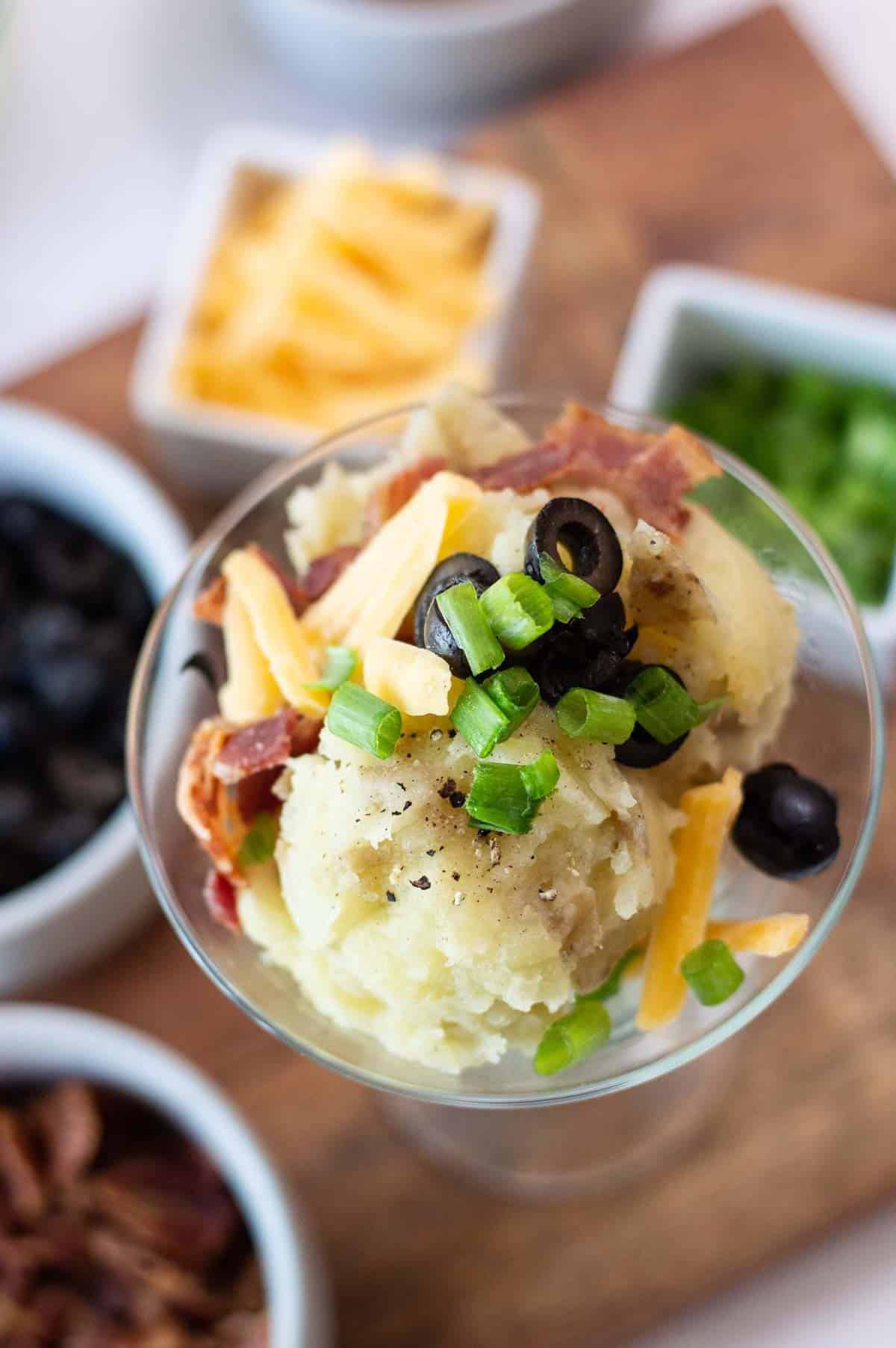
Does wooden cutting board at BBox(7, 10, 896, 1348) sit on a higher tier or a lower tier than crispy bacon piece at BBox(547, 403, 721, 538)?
lower

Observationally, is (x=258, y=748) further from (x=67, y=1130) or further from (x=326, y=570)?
(x=67, y=1130)

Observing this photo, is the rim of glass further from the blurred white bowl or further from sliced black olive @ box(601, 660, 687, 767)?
the blurred white bowl

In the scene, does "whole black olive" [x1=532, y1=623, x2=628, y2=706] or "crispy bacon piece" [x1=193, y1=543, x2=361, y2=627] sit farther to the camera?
"crispy bacon piece" [x1=193, y1=543, x2=361, y2=627]

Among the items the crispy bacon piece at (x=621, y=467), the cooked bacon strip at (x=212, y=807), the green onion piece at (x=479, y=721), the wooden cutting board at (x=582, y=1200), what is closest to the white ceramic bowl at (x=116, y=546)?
the wooden cutting board at (x=582, y=1200)

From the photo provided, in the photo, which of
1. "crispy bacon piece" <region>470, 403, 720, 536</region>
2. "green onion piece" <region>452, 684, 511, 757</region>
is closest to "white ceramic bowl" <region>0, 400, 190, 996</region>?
"crispy bacon piece" <region>470, 403, 720, 536</region>

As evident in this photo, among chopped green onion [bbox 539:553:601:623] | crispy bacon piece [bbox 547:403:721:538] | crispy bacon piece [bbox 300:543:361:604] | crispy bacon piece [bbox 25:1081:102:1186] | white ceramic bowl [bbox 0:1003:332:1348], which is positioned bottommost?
crispy bacon piece [bbox 25:1081:102:1186]

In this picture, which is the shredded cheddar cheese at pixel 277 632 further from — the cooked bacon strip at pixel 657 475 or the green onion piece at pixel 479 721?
the cooked bacon strip at pixel 657 475

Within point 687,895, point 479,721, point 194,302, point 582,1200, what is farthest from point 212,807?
point 194,302
